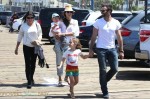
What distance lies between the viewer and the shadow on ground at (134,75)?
11.9 m

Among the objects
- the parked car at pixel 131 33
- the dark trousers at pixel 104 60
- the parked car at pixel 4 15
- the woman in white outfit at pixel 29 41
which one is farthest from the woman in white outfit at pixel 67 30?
the parked car at pixel 4 15

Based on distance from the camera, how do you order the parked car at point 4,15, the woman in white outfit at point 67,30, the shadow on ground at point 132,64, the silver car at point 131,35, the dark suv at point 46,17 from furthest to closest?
1. the parked car at point 4,15
2. the dark suv at point 46,17
3. the shadow on ground at point 132,64
4. the silver car at point 131,35
5. the woman in white outfit at point 67,30

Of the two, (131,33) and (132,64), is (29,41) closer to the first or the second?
(131,33)

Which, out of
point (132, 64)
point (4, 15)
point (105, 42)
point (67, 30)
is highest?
point (67, 30)

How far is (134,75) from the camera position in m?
12.6

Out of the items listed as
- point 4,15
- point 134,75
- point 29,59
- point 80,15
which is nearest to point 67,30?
point 29,59

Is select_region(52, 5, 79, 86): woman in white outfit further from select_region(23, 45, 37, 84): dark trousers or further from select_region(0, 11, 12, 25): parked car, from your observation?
select_region(0, 11, 12, 25): parked car

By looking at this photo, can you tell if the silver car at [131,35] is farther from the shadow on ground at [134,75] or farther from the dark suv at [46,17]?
the dark suv at [46,17]

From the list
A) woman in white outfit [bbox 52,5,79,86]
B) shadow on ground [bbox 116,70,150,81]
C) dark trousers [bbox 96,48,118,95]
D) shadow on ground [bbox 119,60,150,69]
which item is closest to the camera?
dark trousers [bbox 96,48,118,95]

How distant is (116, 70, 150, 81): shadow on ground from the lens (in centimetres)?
1195

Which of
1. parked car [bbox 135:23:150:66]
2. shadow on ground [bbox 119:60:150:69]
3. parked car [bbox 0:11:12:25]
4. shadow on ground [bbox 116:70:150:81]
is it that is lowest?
parked car [bbox 0:11:12:25]

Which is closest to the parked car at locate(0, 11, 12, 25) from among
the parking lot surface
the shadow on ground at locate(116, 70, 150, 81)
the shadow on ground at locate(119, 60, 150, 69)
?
the shadow on ground at locate(119, 60, 150, 69)

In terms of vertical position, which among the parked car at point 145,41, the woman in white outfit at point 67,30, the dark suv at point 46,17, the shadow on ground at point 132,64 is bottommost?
the shadow on ground at point 132,64

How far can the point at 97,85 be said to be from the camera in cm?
1079
